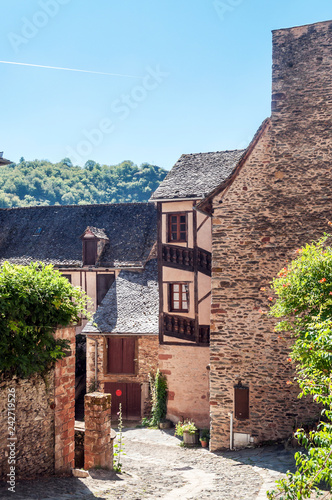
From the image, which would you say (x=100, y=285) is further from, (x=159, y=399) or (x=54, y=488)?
(x=54, y=488)

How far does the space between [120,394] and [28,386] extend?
11.9 metres

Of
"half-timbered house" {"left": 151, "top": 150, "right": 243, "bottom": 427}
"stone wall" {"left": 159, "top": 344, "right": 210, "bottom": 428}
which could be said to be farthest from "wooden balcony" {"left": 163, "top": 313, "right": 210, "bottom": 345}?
"stone wall" {"left": 159, "top": 344, "right": 210, "bottom": 428}

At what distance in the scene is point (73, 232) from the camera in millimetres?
25594

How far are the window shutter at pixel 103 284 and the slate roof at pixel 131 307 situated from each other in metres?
1.13

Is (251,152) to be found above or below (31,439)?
above

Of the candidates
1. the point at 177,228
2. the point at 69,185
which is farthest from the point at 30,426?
the point at 69,185

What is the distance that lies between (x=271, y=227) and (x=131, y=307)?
8935 mm

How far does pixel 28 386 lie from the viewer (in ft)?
27.0

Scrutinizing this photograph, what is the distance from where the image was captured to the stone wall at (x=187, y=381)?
1772 centimetres

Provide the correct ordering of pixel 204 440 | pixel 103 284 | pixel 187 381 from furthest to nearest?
pixel 103 284
pixel 187 381
pixel 204 440

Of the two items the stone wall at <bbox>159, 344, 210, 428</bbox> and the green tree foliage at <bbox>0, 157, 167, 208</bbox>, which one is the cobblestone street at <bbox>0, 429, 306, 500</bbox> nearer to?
the stone wall at <bbox>159, 344, 210, 428</bbox>

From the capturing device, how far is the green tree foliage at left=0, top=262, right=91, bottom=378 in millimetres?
7680

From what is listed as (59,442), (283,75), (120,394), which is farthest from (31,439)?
(120,394)

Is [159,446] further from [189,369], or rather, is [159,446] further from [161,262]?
[161,262]
